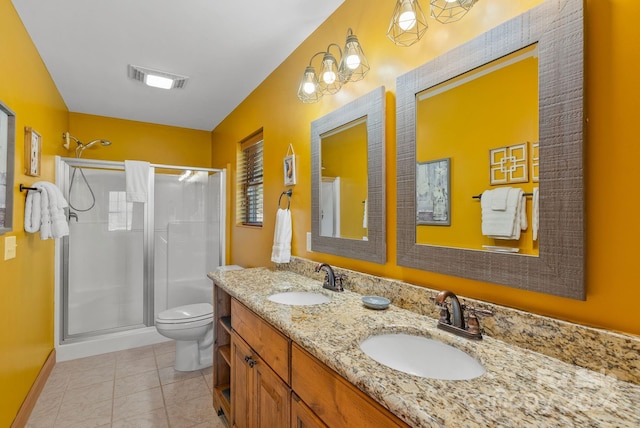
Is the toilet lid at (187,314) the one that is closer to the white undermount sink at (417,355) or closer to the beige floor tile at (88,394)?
the beige floor tile at (88,394)

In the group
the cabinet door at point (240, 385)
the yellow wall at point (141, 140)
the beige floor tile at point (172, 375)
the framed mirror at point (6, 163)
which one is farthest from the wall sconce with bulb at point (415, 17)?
the yellow wall at point (141, 140)

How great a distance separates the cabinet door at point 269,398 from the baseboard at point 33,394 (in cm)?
153

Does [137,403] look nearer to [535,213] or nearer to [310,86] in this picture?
[310,86]

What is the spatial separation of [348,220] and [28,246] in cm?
209

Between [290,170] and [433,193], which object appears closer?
[433,193]

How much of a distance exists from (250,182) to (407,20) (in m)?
2.24

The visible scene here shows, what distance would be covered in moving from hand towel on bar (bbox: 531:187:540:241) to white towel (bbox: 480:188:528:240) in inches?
0.9

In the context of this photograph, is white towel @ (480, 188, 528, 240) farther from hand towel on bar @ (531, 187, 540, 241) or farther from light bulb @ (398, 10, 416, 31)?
light bulb @ (398, 10, 416, 31)

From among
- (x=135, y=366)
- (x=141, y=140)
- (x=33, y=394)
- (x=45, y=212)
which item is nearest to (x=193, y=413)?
(x=135, y=366)

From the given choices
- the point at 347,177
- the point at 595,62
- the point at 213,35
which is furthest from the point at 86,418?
the point at 595,62

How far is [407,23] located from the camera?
1174mm

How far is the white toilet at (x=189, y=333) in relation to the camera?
240 cm

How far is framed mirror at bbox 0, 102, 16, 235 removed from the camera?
5.07ft

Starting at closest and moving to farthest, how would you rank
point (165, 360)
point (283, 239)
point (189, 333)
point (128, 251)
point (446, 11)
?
point (446, 11) < point (283, 239) < point (189, 333) < point (165, 360) < point (128, 251)
